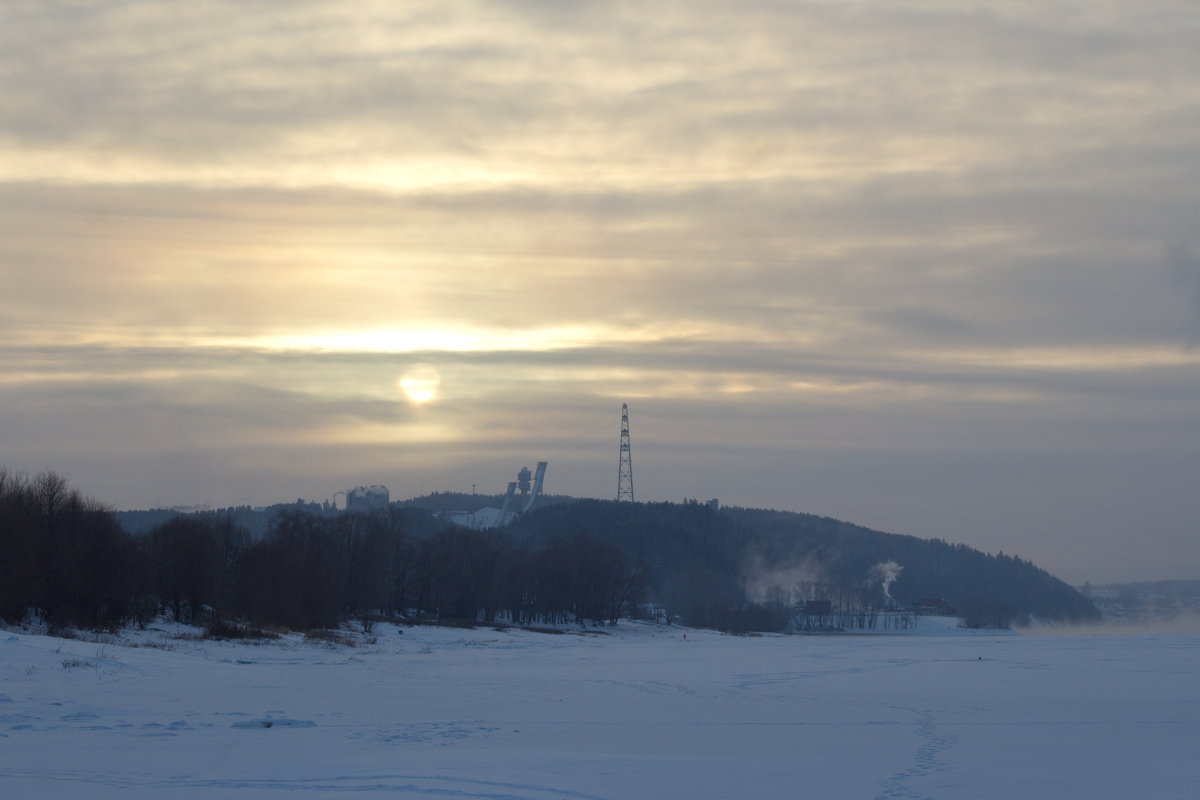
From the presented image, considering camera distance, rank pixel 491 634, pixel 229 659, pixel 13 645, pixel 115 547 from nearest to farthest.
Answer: pixel 13 645 → pixel 229 659 → pixel 115 547 → pixel 491 634

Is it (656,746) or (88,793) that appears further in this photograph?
(656,746)

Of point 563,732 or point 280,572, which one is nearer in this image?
point 563,732

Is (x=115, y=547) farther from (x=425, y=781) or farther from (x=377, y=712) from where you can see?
(x=425, y=781)

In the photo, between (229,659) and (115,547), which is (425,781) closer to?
(229,659)

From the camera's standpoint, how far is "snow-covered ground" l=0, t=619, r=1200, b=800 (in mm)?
17297

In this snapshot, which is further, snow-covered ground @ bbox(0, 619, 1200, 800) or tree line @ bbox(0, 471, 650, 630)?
tree line @ bbox(0, 471, 650, 630)

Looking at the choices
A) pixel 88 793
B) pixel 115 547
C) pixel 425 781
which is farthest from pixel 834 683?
pixel 115 547

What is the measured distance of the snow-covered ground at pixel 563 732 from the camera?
56.7 feet

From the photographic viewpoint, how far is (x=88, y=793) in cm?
1567

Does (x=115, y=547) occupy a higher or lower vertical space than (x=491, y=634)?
higher

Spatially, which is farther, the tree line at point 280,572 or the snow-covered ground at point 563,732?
the tree line at point 280,572

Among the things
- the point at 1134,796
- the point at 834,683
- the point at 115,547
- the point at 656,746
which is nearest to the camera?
the point at 1134,796

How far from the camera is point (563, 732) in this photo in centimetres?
2400

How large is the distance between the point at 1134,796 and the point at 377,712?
1646 centimetres
